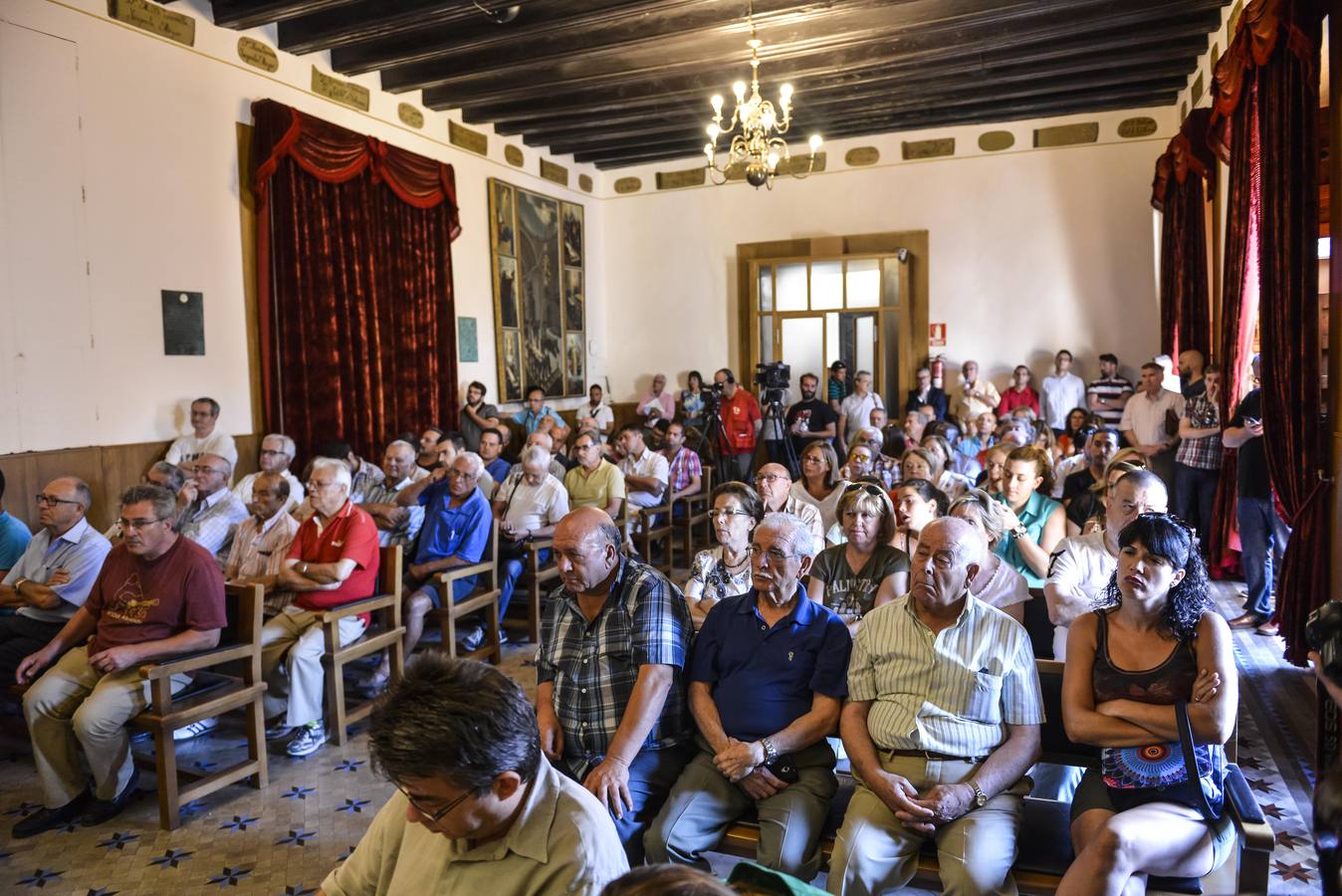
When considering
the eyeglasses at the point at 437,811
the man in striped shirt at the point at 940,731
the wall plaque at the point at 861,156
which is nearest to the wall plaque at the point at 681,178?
the wall plaque at the point at 861,156

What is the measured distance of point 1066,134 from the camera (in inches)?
390

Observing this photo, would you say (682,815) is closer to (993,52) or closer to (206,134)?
(206,134)

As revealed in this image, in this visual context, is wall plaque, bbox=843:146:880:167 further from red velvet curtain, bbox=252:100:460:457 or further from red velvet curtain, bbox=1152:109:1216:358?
red velvet curtain, bbox=252:100:460:457

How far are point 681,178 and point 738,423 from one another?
3.76 meters

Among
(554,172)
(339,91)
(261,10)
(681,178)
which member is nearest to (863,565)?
(261,10)

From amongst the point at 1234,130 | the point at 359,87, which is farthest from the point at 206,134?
the point at 1234,130

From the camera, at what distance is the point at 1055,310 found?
33.4 feet

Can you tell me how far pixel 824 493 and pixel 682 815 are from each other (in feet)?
9.03

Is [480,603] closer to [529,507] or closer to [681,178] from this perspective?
[529,507]

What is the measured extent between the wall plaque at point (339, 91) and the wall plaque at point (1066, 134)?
7.24 meters

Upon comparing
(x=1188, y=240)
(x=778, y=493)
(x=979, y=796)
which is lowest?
(x=979, y=796)

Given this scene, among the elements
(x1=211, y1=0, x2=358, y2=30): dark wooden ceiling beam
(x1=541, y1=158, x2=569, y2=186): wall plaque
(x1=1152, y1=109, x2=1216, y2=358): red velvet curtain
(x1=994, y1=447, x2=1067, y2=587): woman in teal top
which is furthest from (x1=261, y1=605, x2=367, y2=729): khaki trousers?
(x1=541, y1=158, x2=569, y2=186): wall plaque

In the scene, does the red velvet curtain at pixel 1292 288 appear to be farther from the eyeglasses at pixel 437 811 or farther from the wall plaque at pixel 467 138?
the wall plaque at pixel 467 138

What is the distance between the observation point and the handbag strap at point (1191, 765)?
1.99m
